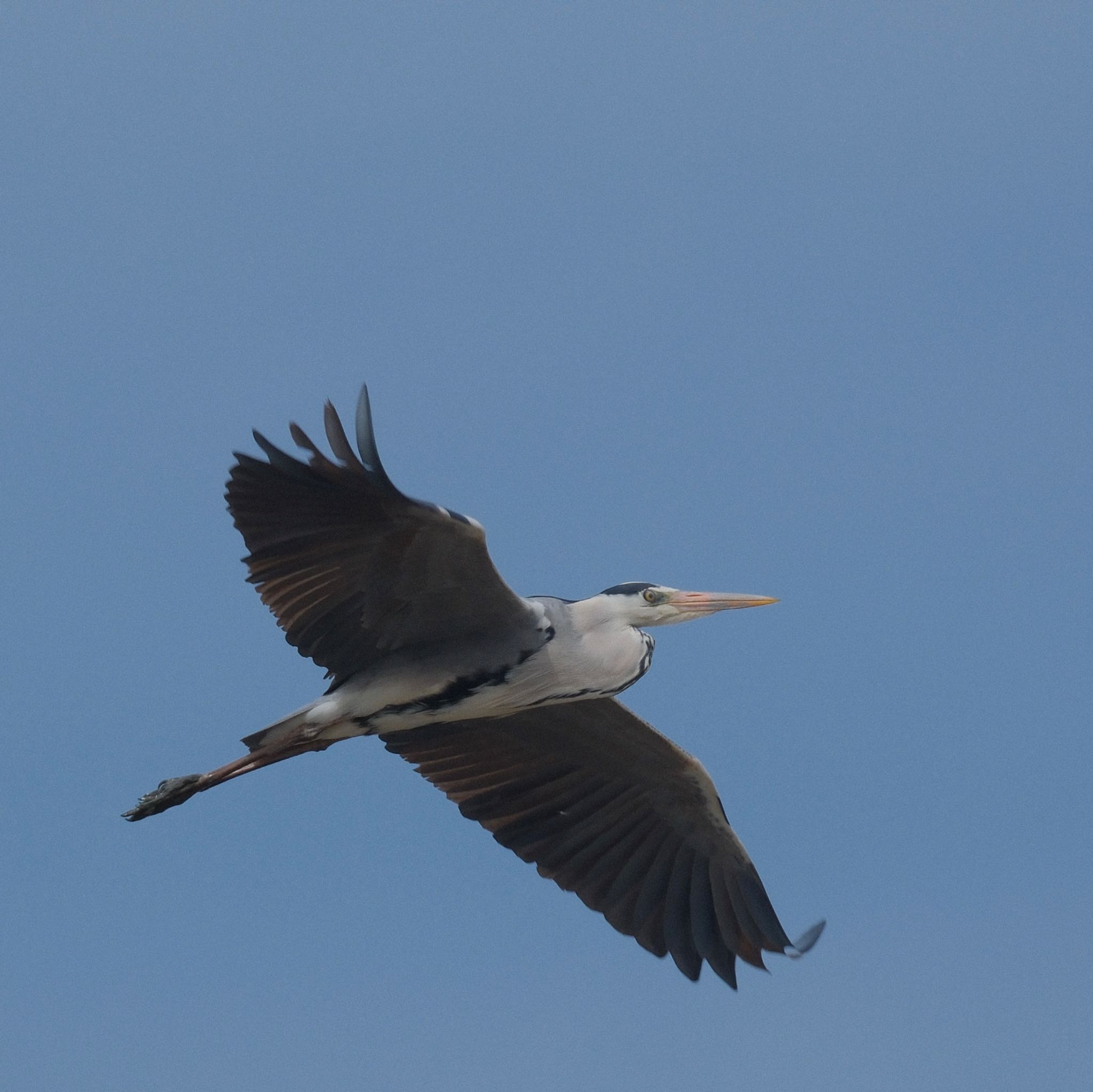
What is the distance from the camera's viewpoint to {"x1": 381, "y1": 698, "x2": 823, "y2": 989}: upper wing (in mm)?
9680

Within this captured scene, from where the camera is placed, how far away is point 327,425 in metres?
7.52

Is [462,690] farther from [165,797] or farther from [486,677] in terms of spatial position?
[165,797]

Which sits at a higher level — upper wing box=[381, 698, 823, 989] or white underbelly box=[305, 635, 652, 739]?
white underbelly box=[305, 635, 652, 739]

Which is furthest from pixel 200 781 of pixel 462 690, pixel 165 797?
pixel 462 690

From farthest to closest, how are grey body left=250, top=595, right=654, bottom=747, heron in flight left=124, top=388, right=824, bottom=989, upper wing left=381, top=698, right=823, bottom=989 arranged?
1. upper wing left=381, top=698, right=823, bottom=989
2. grey body left=250, top=595, right=654, bottom=747
3. heron in flight left=124, top=388, right=824, bottom=989

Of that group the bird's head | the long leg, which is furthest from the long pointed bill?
the long leg

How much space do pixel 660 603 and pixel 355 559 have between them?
77.1 inches

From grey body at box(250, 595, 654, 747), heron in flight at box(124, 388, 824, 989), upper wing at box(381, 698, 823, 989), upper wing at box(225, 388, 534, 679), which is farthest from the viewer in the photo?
upper wing at box(381, 698, 823, 989)

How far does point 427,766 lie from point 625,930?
1490 mm

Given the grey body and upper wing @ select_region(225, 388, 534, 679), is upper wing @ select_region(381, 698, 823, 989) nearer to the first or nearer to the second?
the grey body

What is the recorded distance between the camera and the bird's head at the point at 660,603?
9133 millimetres

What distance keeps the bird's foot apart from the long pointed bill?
2779 millimetres

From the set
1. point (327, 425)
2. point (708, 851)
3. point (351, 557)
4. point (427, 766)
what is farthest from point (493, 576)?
point (708, 851)

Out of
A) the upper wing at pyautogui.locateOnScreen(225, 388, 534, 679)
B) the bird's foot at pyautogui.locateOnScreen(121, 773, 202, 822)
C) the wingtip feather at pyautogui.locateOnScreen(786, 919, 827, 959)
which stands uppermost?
the upper wing at pyautogui.locateOnScreen(225, 388, 534, 679)
